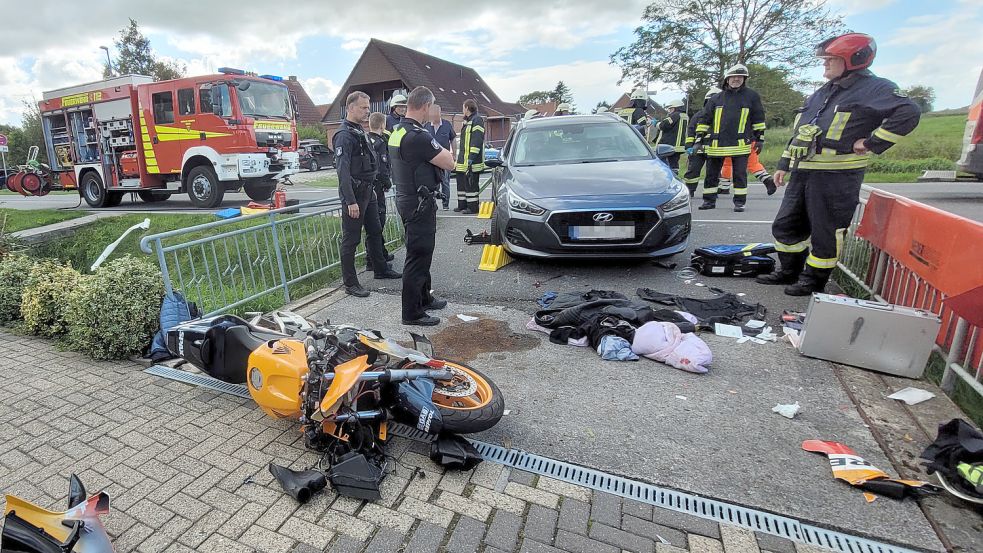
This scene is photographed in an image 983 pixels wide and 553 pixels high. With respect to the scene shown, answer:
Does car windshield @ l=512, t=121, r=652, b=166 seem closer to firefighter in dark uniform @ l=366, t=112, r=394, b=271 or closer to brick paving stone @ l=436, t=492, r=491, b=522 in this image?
firefighter in dark uniform @ l=366, t=112, r=394, b=271

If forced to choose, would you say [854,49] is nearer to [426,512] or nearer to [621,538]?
[621,538]

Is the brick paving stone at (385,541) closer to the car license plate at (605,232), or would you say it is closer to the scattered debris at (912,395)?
the scattered debris at (912,395)

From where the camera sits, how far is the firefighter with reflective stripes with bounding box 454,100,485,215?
874 centimetres

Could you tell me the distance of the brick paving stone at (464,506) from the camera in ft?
6.99

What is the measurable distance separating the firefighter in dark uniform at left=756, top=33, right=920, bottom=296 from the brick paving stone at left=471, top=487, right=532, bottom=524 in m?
3.51

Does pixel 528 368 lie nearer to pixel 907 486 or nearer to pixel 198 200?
pixel 907 486

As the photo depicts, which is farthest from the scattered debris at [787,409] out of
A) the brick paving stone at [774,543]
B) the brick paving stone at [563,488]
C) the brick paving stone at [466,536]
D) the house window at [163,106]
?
the house window at [163,106]

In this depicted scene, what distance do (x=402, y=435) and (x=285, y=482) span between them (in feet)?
2.13

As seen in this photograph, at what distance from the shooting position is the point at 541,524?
2.06m

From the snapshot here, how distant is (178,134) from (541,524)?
12796 millimetres

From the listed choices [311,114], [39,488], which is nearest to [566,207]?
[39,488]

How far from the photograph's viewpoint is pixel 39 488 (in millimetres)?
2387

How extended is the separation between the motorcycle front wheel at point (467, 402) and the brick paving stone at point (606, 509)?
606mm

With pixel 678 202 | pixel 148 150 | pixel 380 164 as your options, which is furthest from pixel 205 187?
pixel 678 202
